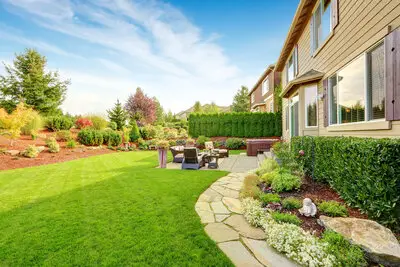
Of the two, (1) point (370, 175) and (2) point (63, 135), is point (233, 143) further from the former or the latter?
(1) point (370, 175)

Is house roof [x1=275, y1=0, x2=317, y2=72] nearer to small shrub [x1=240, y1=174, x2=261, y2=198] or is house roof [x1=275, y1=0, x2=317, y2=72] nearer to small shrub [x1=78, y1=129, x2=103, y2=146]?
small shrub [x1=240, y1=174, x2=261, y2=198]

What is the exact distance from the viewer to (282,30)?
36.2 feet

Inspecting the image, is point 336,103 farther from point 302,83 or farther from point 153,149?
point 153,149

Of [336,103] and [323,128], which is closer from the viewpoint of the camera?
[336,103]

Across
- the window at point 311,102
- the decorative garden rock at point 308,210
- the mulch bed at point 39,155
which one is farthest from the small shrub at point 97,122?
the decorative garden rock at point 308,210

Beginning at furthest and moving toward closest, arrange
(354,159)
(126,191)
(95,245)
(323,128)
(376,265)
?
(323,128)
(126,191)
(354,159)
(95,245)
(376,265)

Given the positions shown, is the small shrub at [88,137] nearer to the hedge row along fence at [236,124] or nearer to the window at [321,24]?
the hedge row along fence at [236,124]

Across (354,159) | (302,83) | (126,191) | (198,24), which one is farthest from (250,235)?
(198,24)

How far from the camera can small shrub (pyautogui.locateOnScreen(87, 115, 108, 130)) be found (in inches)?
713

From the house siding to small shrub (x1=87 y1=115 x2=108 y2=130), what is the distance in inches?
680

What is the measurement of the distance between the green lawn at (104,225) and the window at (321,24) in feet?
19.2

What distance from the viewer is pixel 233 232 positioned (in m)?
3.04

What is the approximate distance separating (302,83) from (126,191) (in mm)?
6703

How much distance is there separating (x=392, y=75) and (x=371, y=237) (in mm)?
2483
